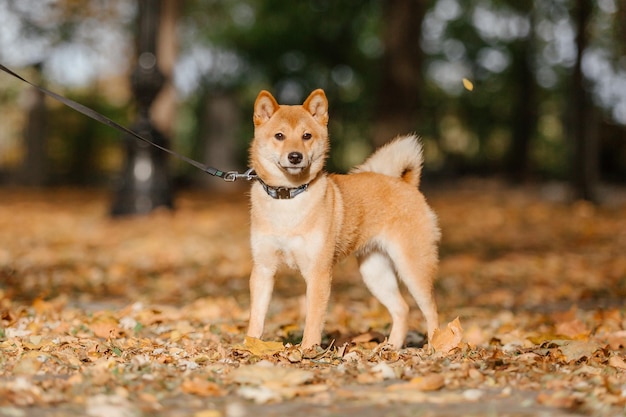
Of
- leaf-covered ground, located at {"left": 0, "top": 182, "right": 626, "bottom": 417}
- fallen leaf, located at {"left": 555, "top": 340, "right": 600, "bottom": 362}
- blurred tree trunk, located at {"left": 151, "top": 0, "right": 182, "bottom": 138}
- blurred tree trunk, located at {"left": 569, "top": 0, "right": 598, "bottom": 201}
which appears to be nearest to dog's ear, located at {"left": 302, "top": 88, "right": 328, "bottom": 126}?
leaf-covered ground, located at {"left": 0, "top": 182, "right": 626, "bottom": 417}

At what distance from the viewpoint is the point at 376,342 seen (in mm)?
5500

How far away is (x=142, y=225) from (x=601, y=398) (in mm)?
9151

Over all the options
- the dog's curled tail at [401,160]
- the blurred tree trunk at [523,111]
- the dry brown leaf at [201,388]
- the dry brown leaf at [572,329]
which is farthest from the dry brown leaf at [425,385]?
the blurred tree trunk at [523,111]

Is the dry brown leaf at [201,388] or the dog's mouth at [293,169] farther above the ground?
the dog's mouth at [293,169]

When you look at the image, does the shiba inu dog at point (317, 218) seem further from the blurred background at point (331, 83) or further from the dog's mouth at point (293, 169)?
the blurred background at point (331, 83)

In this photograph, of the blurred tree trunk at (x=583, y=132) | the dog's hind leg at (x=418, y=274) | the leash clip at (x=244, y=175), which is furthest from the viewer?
the blurred tree trunk at (x=583, y=132)

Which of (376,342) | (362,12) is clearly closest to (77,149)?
(362,12)

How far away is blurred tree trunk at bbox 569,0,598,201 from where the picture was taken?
16.1 meters

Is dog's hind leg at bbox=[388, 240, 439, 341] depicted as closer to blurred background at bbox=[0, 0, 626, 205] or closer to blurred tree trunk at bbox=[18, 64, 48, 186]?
blurred background at bbox=[0, 0, 626, 205]

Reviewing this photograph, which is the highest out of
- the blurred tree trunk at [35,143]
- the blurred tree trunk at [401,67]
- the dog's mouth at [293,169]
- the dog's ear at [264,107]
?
the blurred tree trunk at [401,67]

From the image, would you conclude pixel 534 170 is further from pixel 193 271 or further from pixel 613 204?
pixel 193 271

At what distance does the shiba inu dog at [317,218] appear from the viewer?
4.76 meters

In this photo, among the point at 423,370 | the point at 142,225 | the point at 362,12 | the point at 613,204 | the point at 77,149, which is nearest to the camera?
the point at 423,370

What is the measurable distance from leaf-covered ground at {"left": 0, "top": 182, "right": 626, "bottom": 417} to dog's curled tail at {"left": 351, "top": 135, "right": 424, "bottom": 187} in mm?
1071
